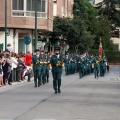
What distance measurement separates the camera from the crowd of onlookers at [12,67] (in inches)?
1057

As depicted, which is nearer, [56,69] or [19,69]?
[56,69]

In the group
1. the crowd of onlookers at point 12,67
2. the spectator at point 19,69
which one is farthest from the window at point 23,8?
the spectator at point 19,69

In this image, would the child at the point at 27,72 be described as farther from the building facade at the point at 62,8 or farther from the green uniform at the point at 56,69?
the building facade at the point at 62,8

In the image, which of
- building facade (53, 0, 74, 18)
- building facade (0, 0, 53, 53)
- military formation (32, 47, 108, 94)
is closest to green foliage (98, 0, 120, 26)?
building facade (53, 0, 74, 18)

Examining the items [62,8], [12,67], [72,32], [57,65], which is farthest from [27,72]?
[62,8]

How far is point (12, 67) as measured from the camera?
2938 centimetres

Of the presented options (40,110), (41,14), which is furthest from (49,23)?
(40,110)

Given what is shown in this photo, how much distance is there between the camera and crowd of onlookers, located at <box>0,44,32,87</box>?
26.8m

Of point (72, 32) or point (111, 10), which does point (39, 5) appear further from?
point (111, 10)

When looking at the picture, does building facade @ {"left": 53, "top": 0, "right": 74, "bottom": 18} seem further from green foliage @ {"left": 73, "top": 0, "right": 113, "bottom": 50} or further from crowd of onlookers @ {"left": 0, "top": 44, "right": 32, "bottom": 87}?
crowd of onlookers @ {"left": 0, "top": 44, "right": 32, "bottom": 87}

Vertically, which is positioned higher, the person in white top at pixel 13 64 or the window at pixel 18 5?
the window at pixel 18 5

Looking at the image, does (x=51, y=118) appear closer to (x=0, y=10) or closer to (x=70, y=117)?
(x=70, y=117)

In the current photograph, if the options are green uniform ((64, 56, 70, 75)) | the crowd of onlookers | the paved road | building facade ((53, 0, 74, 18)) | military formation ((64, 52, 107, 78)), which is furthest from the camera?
building facade ((53, 0, 74, 18))

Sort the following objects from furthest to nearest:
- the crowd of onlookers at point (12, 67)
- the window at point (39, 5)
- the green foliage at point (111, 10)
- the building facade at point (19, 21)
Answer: the green foliage at point (111, 10) < the window at point (39, 5) < the building facade at point (19, 21) < the crowd of onlookers at point (12, 67)
